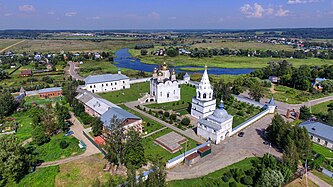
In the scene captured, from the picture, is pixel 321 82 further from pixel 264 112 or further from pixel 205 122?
pixel 205 122

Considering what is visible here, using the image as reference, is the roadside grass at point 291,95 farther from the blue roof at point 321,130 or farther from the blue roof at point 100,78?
the blue roof at point 100,78

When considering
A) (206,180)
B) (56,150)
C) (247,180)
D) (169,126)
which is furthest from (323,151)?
(56,150)

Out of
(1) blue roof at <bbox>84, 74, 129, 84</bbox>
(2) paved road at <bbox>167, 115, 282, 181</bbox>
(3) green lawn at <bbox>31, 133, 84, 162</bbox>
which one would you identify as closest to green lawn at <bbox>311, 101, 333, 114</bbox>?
(2) paved road at <bbox>167, 115, 282, 181</bbox>

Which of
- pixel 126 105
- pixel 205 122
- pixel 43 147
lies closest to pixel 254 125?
pixel 205 122

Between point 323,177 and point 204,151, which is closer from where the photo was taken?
point 323,177

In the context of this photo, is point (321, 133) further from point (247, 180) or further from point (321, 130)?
point (247, 180)

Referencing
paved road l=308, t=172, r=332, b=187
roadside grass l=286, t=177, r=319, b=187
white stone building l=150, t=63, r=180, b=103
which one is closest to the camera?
roadside grass l=286, t=177, r=319, b=187

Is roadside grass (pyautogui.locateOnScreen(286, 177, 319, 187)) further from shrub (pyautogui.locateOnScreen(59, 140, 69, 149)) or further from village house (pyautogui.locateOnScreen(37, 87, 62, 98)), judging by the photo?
village house (pyautogui.locateOnScreen(37, 87, 62, 98))

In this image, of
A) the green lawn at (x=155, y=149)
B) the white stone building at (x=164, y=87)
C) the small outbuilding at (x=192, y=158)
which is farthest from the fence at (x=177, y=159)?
the white stone building at (x=164, y=87)
